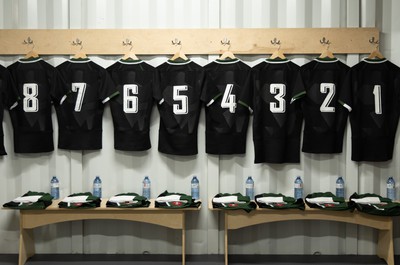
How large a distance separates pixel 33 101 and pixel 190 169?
4.94ft

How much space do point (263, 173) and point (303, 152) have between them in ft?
1.31

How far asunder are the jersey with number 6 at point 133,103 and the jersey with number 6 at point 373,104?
1709 millimetres

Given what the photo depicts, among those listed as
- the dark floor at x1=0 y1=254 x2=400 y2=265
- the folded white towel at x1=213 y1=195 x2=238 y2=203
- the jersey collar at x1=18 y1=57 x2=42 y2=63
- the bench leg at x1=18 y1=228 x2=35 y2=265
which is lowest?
the dark floor at x1=0 y1=254 x2=400 y2=265

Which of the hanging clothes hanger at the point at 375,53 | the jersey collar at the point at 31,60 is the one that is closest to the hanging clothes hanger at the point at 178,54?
the jersey collar at the point at 31,60

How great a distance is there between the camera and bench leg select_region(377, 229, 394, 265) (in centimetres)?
316

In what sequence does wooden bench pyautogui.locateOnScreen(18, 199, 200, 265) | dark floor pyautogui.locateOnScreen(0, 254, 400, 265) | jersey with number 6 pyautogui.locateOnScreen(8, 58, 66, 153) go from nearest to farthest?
wooden bench pyautogui.locateOnScreen(18, 199, 200, 265) → dark floor pyautogui.locateOnScreen(0, 254, 400, 265) → jersey with number 6 pyautogui.locateOnScreen(8, 58, 66, 153)

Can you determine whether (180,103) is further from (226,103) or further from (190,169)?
(190,169)

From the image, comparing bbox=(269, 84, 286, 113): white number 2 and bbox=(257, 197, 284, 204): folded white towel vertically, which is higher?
bbox=(269, 84, 286, 113): white number 2

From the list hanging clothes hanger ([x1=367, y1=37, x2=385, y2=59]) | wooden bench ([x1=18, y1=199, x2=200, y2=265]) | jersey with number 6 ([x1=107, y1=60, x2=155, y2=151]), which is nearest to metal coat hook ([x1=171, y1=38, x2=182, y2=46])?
jersey with number 6 ([x1=107, y1=60, x2=155, y2=151])

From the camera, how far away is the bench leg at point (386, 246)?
316 centimetres

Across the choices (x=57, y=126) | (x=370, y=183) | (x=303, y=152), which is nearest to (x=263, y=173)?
(x=303, y=152)

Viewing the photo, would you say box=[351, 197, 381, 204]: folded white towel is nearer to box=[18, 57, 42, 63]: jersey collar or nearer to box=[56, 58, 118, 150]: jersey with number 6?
box=[56, 58, 118, 150]: jersey with number 6

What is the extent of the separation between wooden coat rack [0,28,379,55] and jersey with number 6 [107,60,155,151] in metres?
0.18

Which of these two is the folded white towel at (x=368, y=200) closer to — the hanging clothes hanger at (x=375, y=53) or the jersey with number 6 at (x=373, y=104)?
the jersey with number 6 at (x=373, y=104)
